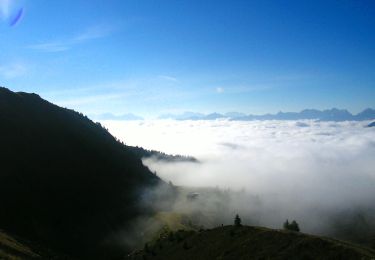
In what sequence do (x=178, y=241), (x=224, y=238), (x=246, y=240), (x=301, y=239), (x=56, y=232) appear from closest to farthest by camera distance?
(x=301, y=239), (x=246, y=240), (x=224, y=238), (x=178, y=241), (x=56, y=232)

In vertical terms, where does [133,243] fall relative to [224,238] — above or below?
below

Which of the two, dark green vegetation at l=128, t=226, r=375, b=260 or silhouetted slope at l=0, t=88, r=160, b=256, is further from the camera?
silhouetted slope at l=0, t=88, r=160, b=256

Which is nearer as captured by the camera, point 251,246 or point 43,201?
point 251,246

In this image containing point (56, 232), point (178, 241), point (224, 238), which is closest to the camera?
point (224, 238)

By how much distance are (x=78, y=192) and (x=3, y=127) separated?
47.0 meters

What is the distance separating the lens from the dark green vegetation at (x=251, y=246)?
60344mm

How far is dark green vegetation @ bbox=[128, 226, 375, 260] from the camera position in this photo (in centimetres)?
6034

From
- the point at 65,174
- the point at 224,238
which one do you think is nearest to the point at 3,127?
the point at 65,174

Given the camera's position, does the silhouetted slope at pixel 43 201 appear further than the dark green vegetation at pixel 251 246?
Yes

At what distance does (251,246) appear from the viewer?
7338cm

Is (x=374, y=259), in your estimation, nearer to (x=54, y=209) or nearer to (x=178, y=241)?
(x=178, y=241)

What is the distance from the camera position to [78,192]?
643ft

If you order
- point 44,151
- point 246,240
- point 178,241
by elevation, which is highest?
point 44,151

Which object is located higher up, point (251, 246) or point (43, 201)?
point (251, 246)
